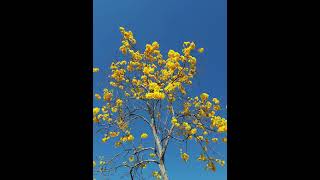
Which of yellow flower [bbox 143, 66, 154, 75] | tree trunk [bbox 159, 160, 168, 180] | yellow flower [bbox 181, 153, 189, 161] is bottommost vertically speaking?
tree trunk [bbox 159, 160, 168, 180]

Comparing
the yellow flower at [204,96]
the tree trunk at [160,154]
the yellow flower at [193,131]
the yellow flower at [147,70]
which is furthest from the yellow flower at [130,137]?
the yellow flower at [204,96]

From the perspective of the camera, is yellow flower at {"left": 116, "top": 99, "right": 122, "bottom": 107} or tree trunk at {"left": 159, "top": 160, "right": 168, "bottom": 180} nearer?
tree trunk at {"left": 159, "top": 160, "right": 168, "bottom": 180}

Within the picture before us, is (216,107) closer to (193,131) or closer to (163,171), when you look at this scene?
(193,131)

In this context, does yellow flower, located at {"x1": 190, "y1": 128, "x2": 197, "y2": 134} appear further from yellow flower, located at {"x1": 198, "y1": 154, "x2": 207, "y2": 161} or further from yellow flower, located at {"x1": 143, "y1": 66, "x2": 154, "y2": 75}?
yellow flower, located at {"x1": 143, "y1": 66, "x2": 154, "y2": 75}

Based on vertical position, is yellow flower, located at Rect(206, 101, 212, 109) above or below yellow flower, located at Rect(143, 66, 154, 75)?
below

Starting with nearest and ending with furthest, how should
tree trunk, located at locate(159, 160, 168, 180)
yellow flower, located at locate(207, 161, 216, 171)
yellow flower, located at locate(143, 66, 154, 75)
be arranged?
1. tree trunk, located at locate(159, 160, 168, 180)
2. yellow flower, located at locate(207, 161, 216, 171)
3. yellow flower, located at locate(143, 66, 154, 75)

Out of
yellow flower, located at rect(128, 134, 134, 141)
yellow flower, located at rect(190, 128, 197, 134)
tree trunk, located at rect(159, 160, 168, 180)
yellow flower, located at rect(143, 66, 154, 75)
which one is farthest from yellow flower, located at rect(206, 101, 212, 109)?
yellow flower, located at rect(128, 134, 134, 141)

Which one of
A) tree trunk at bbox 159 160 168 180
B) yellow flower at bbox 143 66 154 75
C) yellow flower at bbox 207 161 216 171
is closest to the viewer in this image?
tree trunk at bbox 159 160 168 180

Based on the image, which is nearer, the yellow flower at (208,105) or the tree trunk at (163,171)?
the tree trunk at (163,171)

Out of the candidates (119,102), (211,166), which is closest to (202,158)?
(211,166)

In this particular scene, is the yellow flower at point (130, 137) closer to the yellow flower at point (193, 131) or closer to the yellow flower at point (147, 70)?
the yellow flower at point (193, 131)
